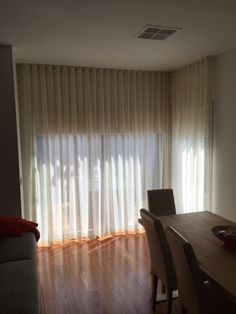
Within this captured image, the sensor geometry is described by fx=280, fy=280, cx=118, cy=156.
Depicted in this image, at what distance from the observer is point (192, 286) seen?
1799mm

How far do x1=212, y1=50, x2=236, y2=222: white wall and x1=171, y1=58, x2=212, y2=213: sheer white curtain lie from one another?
0.32ft

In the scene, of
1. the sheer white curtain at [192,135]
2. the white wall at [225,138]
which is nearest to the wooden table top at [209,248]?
the white wall at [225,138]

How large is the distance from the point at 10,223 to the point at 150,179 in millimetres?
2347

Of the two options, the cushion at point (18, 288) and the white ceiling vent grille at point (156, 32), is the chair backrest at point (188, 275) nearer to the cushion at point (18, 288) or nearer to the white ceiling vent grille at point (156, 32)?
the cushion at point (18, 288)

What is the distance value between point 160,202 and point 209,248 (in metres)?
1.14

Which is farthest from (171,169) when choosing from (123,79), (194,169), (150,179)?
(123,79)

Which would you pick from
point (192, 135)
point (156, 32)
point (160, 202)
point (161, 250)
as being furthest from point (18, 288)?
point (192, 135)

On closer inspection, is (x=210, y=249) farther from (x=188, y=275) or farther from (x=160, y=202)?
(x=160, y=202)

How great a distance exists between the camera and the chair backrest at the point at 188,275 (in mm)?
1755

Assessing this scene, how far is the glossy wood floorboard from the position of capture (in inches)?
106

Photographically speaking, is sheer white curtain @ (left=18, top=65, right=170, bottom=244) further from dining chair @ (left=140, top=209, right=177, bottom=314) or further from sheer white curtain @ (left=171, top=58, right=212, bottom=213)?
dining chair @ (left=140, top=209, right=177, bottom=314)

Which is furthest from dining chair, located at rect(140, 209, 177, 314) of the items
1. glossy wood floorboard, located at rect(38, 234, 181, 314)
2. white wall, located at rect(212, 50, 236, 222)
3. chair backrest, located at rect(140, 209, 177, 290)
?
white wall, located at rect(212, 50, 236, 222)

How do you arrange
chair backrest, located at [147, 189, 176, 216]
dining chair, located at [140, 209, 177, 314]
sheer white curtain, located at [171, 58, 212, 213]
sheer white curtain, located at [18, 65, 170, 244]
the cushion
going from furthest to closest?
sheer white curtain, located at [18, 65, 170, 244] < sheer white curtain, located at [171, 58, 212, 213] < chair backrest, located at [147, 189, 176, 216] < dining chair, located at [140, 209, 177, 314] < the cushion

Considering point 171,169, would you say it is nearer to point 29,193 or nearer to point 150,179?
point 150,179
